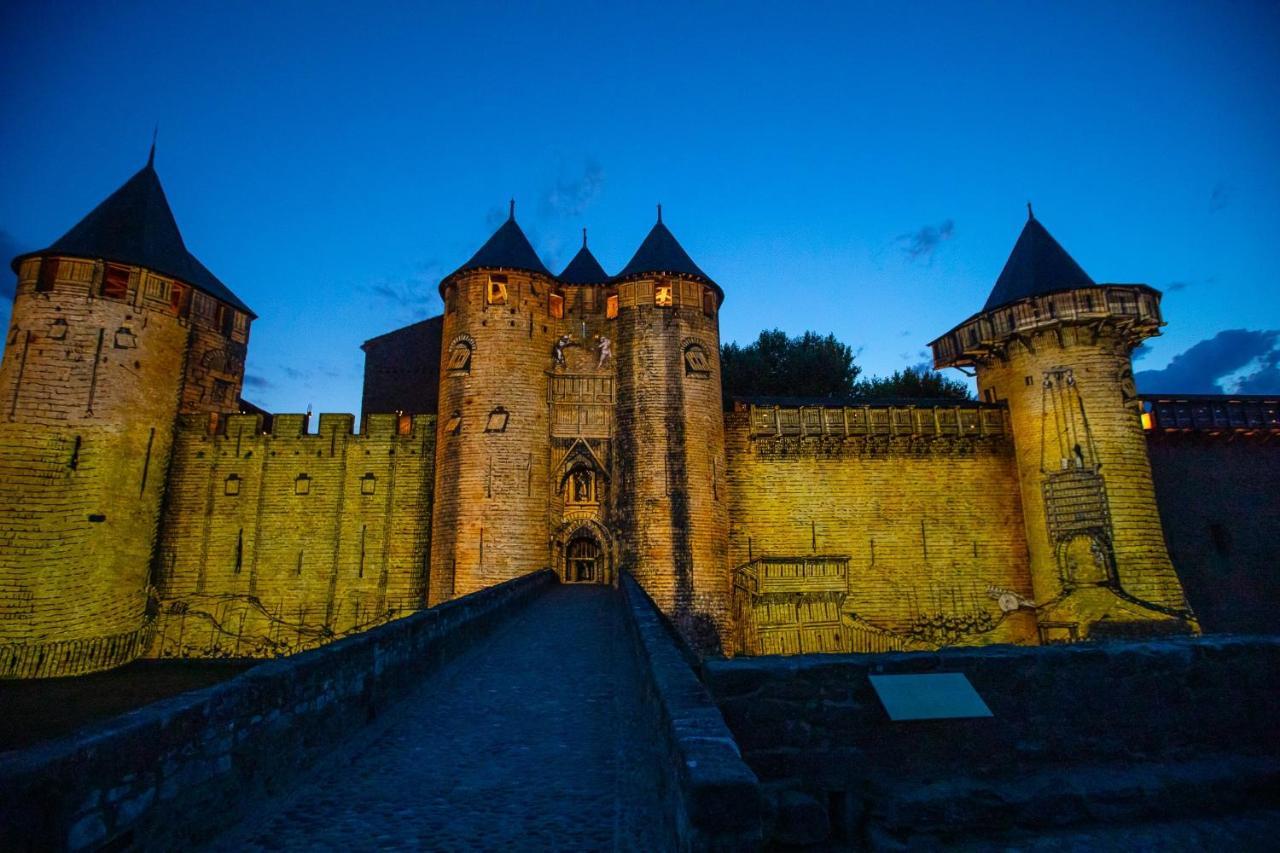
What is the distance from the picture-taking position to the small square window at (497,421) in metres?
19.4

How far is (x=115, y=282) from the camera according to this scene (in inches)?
738

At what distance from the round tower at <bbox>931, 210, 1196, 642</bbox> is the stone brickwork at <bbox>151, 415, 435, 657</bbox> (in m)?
18.6

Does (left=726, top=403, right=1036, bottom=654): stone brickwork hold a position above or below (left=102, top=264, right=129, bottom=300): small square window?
below

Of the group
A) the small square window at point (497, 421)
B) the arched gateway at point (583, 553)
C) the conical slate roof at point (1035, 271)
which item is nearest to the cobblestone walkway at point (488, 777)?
the arched gateway at point (583, 553)

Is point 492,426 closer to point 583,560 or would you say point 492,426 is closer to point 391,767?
point 583,560

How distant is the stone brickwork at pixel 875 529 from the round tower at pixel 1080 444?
1.12m

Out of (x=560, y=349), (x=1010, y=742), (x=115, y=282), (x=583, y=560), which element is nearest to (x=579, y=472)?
(x=583, y=560)

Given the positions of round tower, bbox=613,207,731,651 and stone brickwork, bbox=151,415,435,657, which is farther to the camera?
stone brickwork, bbox=151,415,435,657

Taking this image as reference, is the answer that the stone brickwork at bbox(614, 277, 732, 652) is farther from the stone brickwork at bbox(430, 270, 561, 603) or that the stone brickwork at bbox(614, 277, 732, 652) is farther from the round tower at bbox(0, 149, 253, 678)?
the round tower at bbox(0, 149, 253, 678)

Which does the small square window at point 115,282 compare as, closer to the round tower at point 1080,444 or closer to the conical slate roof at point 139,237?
the conical slate roof at point 139,237

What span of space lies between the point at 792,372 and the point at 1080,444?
48.5ft

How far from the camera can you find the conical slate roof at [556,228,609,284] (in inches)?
929

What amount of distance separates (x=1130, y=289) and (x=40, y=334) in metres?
31.2

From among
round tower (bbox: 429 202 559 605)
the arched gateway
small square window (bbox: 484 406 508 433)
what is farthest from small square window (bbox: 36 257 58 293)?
the arched gateway
